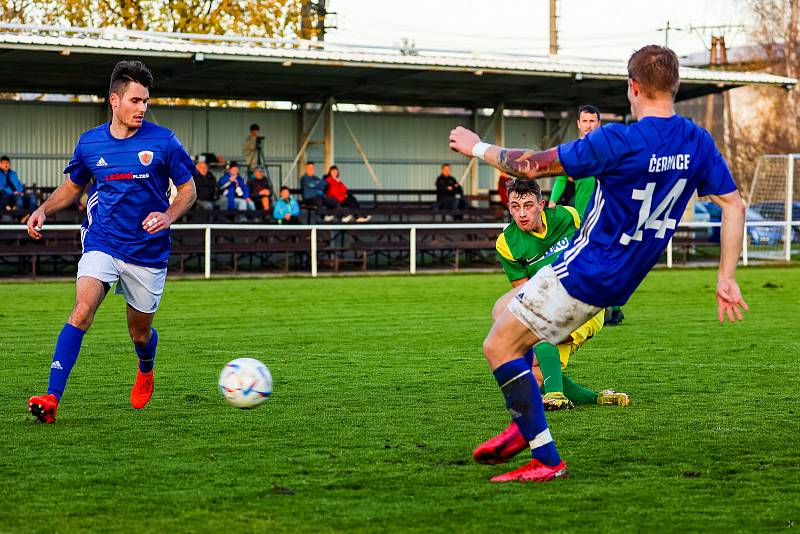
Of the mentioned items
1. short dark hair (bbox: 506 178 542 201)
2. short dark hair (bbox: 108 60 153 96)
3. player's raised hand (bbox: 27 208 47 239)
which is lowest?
player's raised hand (bbox: 27 208 47 239)

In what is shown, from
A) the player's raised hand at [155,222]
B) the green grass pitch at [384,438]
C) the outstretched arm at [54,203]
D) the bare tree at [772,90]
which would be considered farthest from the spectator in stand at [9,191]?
the bare tree at [772,90]

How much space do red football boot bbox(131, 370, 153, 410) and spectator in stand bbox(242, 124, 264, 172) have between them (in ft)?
62.8

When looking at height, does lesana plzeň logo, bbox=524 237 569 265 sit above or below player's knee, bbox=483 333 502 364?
above

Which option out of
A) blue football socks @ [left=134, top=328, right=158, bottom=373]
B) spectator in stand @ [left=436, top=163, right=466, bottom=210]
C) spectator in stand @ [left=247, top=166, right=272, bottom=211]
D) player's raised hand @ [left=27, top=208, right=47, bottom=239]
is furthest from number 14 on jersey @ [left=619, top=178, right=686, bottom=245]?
spectator in stand @ [left=436, top=163, right=466, bottom=210]

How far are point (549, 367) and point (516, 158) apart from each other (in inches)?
107

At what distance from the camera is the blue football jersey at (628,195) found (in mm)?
4941

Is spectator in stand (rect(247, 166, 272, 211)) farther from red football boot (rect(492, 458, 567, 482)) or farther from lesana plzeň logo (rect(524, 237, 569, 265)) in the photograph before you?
red football boot (rect(492, 458, 567, 482))

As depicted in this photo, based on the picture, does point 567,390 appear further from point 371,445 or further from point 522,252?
point 371,445

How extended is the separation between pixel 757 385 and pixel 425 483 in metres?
3.94

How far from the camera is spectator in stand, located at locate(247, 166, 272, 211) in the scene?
24703 millimetres

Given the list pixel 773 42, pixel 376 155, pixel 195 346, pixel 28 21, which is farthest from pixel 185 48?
pixel 773 42

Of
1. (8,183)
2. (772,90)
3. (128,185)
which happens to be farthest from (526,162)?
(772,90)

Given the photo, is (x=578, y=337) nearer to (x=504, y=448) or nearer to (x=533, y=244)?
(x=533, y=244)

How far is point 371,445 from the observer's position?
613cm
